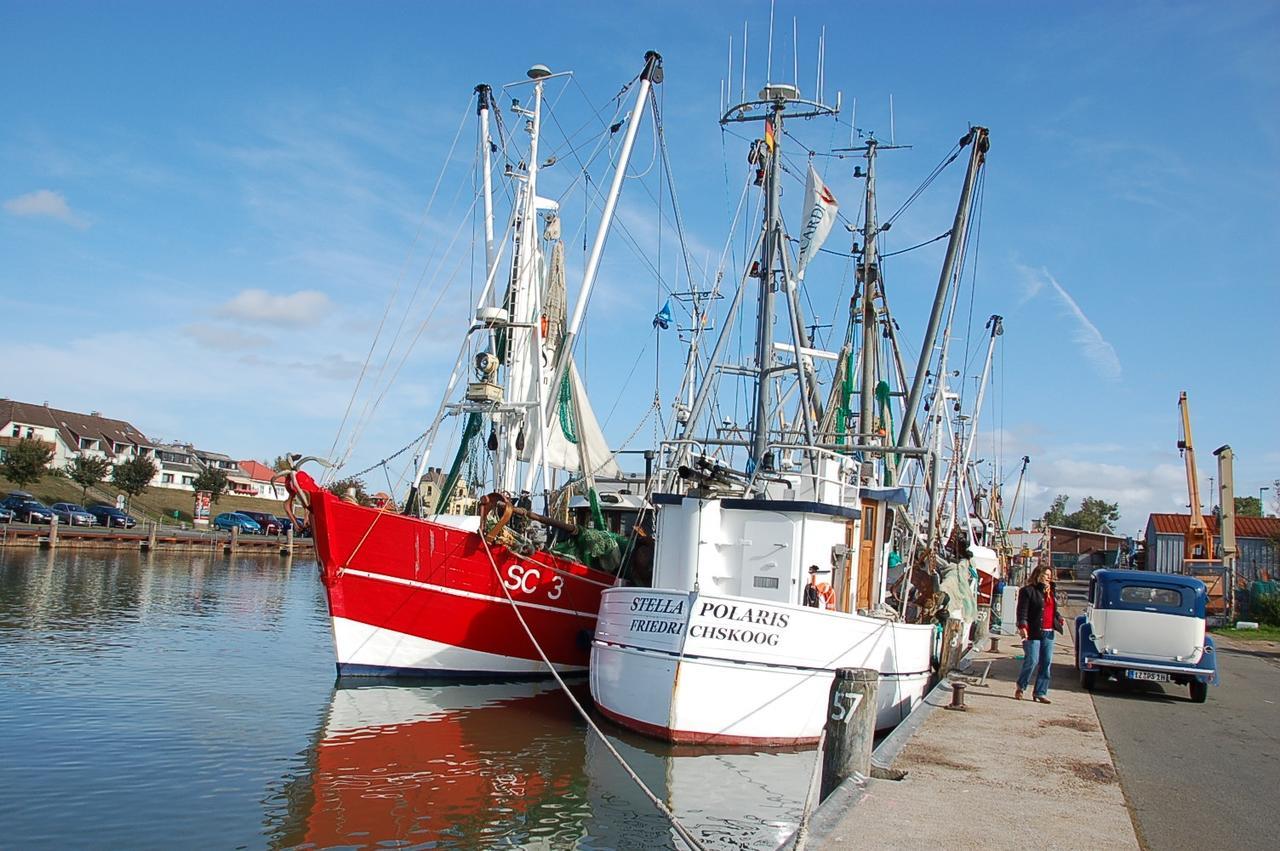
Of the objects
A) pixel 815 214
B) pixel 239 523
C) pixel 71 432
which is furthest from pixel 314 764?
pixel 71 432

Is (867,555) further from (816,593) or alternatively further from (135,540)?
(135,540)

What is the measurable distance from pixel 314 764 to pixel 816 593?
23.0 ft

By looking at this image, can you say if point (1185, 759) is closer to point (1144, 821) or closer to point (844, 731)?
point (1144, 821)

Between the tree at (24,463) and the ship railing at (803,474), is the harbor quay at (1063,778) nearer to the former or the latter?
the ship railing at (803,474)

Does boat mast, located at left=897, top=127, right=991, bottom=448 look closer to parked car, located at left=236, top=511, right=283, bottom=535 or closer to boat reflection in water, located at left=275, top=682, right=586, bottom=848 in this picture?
boat reflection in water, located at left=275, top=682, right=586, bottom=848

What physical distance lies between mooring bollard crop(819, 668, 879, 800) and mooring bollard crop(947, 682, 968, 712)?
4844mm

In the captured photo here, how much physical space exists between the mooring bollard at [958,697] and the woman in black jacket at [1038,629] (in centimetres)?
Result: 129

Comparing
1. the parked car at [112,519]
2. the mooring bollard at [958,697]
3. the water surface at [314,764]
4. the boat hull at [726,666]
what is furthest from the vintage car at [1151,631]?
the parked car at [112,519]

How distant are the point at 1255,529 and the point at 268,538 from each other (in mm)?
53725

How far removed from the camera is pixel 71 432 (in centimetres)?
8425

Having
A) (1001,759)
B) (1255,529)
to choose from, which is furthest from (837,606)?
(1255,529)

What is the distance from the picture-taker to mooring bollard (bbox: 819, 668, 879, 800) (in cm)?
898

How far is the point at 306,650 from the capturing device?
2275cm

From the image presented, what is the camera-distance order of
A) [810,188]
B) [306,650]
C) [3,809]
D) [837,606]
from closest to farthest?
[3,809] < [837,606] < [810,188] < [306,650]
